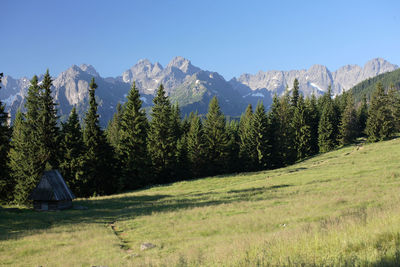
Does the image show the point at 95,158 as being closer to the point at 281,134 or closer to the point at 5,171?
the point at 5,171

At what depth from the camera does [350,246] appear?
703cm

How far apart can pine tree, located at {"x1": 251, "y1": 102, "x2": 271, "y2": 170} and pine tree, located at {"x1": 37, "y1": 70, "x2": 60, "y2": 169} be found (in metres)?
41.3

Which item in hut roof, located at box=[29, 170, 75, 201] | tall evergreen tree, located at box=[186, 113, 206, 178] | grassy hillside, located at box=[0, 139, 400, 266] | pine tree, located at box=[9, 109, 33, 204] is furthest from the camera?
tall evergreen tree, located at box=[186, 113, 206, 178]

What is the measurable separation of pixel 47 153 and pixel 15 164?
458 cm

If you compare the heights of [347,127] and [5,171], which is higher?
[347,127]

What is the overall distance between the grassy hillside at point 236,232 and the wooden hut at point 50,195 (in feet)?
14.6

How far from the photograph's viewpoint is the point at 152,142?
5534 cm

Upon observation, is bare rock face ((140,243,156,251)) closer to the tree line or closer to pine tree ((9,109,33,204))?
the tree line

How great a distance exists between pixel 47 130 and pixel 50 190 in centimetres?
1279

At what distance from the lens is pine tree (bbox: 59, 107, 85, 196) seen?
144 ft

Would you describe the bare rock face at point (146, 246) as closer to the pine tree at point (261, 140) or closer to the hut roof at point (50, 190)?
the hut roof at point (50, 190)

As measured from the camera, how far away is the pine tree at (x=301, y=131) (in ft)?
239

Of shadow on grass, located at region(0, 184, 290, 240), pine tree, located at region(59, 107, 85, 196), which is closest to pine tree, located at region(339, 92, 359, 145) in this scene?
shadow on grass, located at region(0, 184, 290, 240)

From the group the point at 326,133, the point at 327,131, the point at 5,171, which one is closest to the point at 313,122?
the point at 327,131
